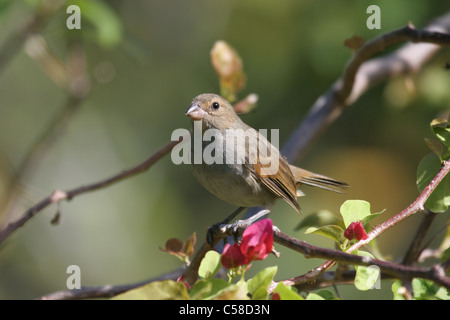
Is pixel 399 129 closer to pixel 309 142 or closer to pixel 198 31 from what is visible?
pixel 309 142

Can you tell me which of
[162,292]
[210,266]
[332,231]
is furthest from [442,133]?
[162,292]

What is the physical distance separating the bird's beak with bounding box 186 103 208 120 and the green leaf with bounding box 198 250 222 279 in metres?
2.09

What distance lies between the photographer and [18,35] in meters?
4.05

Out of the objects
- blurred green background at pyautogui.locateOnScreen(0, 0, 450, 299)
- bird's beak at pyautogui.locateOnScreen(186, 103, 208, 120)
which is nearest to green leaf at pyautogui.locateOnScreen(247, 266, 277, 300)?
bird's beak at pyautogui.locateOnScreen(186, 103, 208, 120)

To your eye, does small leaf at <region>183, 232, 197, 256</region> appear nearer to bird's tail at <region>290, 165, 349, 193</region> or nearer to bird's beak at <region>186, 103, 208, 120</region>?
bird's beak at <region>186, 103, 208, 120</region>

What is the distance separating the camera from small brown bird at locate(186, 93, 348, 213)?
3740mm

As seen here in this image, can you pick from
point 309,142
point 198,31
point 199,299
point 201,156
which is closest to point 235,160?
point 201,156

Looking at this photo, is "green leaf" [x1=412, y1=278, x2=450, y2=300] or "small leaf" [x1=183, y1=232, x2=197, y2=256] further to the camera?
"small leaf" [x1=183, y1=232, x2=197, y2=256]

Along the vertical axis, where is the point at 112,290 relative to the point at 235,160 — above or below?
below

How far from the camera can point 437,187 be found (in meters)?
2.17

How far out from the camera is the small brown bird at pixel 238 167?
3740mm

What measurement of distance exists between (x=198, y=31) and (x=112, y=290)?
4764 millimetres

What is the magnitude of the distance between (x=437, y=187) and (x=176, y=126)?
188 inches

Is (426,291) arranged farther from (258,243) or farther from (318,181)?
(318,181)
